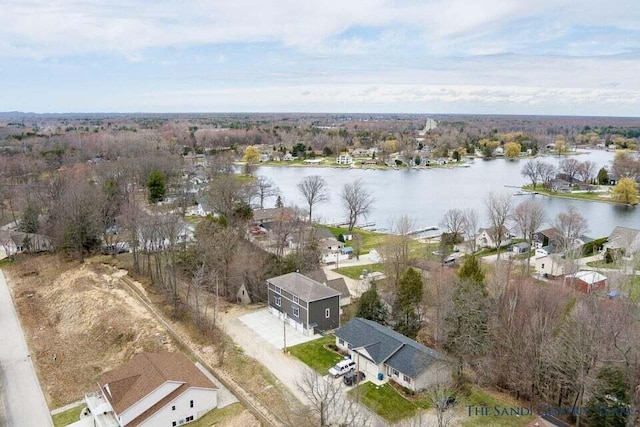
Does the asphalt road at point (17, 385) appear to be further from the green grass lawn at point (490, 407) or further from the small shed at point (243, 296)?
the green grass lawn at point (490, 407)

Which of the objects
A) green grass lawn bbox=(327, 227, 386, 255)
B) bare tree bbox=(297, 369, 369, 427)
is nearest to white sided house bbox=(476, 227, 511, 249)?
green grass lawn bbox=(327, 227, 386, 255)

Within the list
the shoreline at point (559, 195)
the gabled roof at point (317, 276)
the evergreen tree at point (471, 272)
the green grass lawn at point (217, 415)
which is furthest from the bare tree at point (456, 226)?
the shoreline at point (559, 195)

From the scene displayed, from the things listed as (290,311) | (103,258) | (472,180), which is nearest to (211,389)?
(290,311)

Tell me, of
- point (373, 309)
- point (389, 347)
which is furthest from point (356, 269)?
point (389, 347)

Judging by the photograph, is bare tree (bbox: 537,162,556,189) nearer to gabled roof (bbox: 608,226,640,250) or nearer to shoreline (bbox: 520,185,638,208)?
shoreline (bbox: 520,185,638,208)

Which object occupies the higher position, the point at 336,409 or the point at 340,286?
the point at 340,286

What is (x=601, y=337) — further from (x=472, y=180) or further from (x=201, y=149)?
(x=201, y=149)

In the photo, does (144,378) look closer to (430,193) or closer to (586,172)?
(430,193)
